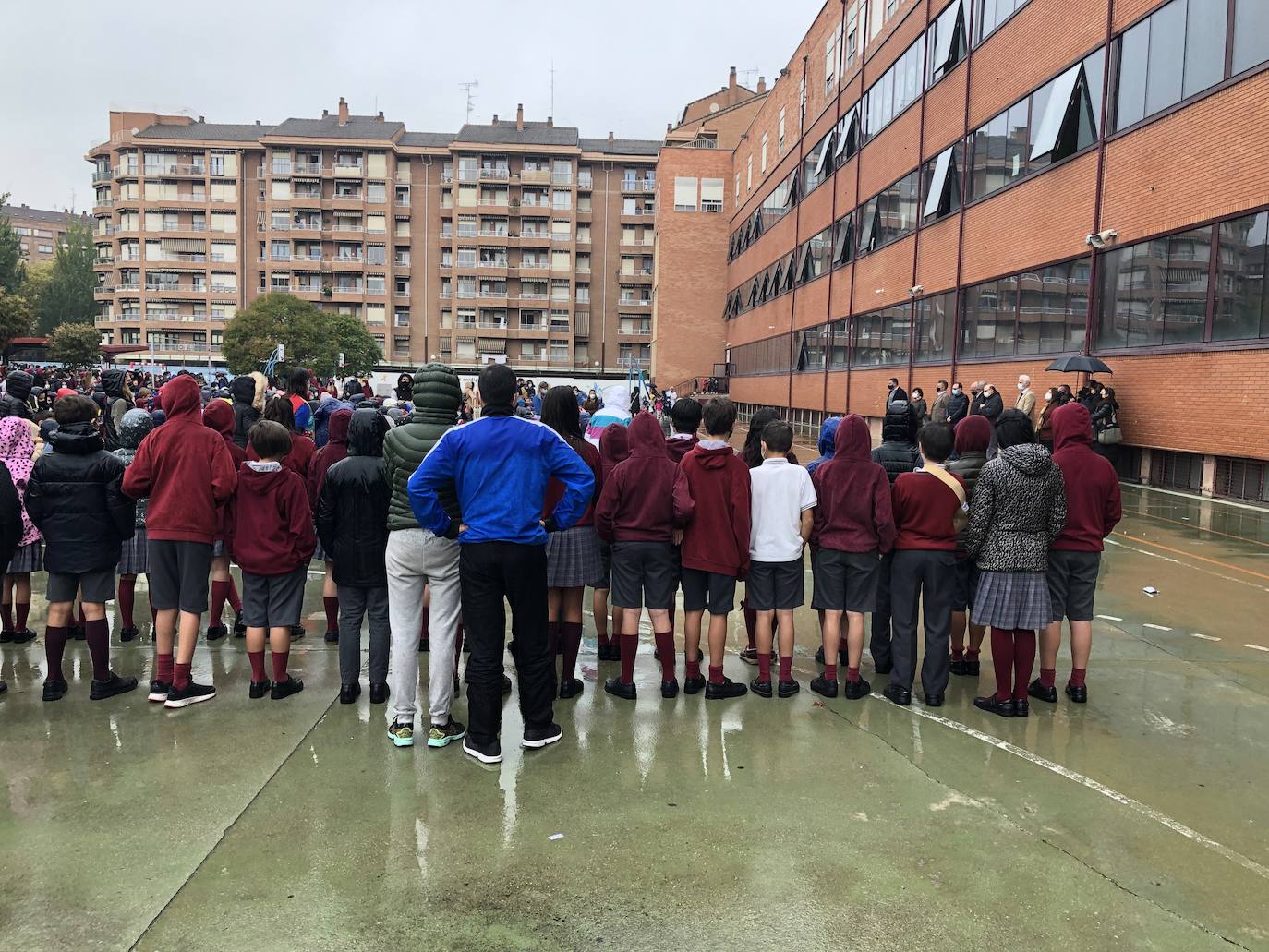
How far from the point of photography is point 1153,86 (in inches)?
539

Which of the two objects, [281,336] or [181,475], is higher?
[281,336]

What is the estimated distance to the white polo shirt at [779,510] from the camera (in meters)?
5.27

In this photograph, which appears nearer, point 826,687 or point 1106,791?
point 1106,791

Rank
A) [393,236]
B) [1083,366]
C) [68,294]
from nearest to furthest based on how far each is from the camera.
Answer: [1083,366]
[393,236]
[68,294]

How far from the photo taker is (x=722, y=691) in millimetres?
5281

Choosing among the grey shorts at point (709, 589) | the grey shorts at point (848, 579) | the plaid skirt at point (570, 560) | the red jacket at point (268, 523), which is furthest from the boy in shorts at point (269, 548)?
the grey shorts at point (848, 579)

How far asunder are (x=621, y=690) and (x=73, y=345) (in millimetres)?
62850

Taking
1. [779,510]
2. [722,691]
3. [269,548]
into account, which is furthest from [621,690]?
[269,548]

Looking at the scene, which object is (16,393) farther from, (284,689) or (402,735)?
(402,735)

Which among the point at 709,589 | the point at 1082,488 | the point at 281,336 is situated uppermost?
the point at 281,336

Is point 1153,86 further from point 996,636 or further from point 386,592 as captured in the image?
point 386,592

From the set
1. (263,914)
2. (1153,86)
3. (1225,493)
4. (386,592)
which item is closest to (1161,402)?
(1225,493)

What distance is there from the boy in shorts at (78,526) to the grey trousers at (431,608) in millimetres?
1903

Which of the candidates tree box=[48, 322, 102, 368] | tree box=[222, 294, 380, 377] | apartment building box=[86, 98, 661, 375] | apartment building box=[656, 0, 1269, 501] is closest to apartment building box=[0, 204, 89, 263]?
apartment building box=[86, 98, 661, 375]
